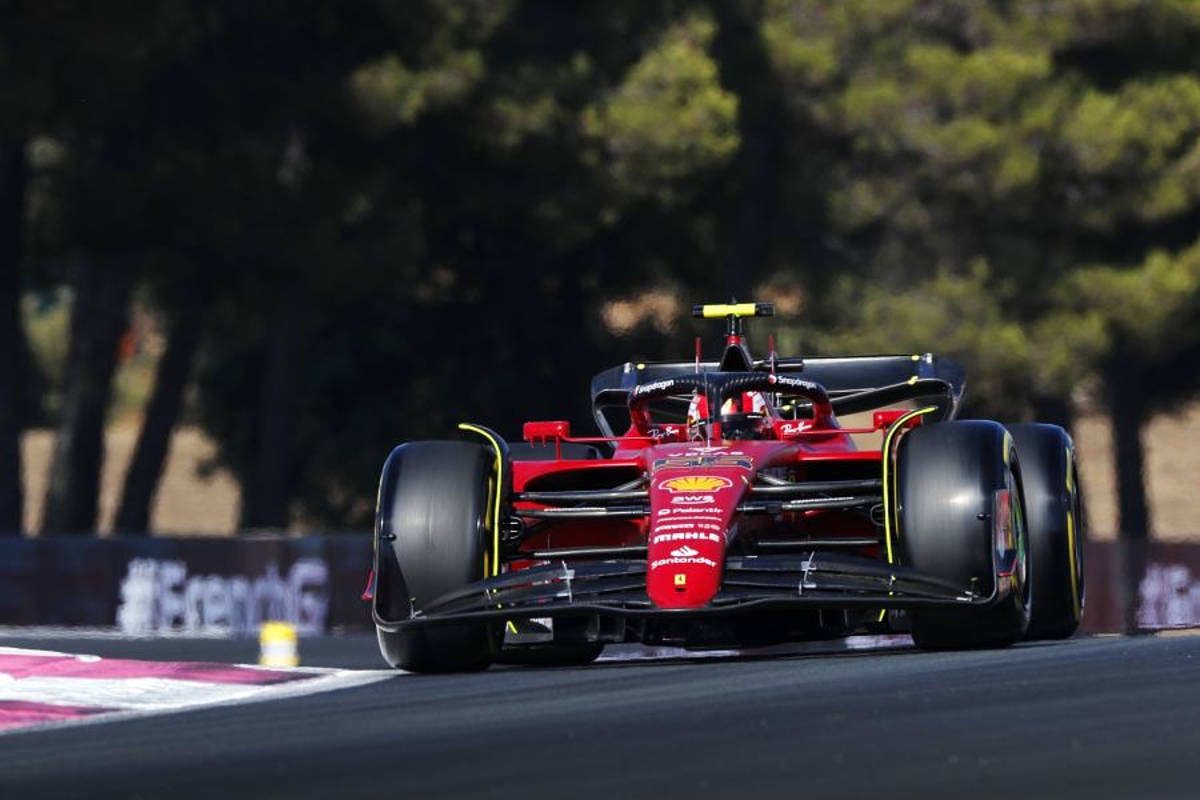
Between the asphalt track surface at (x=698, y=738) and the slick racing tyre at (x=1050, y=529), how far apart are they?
3.39ft

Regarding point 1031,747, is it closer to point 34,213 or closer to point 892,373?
point 892,373

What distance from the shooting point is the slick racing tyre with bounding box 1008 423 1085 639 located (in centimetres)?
1212

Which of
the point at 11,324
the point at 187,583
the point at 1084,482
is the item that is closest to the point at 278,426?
the point at 11,324

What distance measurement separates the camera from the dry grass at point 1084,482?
60969 millimetres

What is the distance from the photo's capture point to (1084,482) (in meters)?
64.5

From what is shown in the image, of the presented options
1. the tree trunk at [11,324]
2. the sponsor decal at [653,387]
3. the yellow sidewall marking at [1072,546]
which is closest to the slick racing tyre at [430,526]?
the sponsor decal at [653,387]

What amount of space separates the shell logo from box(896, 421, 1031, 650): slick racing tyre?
2.36 feet

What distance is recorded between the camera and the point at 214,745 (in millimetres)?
8625

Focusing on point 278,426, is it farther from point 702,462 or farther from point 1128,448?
point 702,462

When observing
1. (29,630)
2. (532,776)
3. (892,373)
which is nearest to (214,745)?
(532,776)

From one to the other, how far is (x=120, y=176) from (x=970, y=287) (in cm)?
1192

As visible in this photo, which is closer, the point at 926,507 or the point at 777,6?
the point at 926,507

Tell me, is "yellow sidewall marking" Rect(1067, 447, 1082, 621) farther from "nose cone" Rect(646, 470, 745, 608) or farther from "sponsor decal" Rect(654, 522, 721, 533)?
"sponsor decal" Rect(654, 522, 721, 533)

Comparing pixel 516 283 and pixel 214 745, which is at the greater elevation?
pixel 516 283
